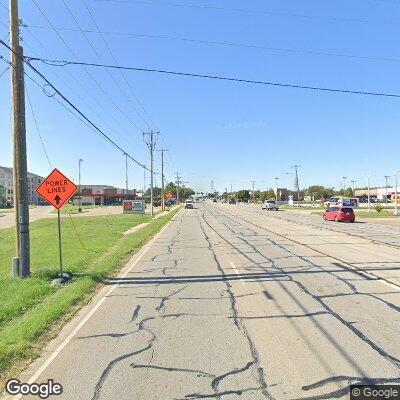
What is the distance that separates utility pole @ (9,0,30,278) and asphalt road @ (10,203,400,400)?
260 centimetres

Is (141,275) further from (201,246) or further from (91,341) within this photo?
(201,246)

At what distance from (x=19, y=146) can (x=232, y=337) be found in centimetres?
802

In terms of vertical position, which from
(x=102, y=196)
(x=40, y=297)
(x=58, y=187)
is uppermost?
(x=102, y=196)

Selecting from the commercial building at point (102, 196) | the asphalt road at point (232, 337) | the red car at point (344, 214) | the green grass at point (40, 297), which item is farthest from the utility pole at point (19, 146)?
the commercial building at point (102, 196)

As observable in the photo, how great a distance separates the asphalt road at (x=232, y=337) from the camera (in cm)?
499

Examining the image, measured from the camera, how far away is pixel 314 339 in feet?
21.0

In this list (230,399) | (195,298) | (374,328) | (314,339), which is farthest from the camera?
(195,298)

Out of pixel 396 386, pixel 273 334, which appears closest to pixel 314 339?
pixel 273 334

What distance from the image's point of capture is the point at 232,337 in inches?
261

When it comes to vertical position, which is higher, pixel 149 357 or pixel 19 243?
pixel 19 243

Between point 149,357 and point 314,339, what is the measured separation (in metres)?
2.35

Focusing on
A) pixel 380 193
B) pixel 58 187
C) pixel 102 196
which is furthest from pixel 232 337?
pixel 380 193

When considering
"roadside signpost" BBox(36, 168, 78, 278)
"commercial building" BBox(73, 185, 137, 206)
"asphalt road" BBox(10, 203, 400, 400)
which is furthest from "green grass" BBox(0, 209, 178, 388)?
"commercial building" BBox(73, 185, 137, 206)

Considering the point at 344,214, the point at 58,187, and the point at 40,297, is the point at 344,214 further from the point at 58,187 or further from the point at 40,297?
the point at 40,297
